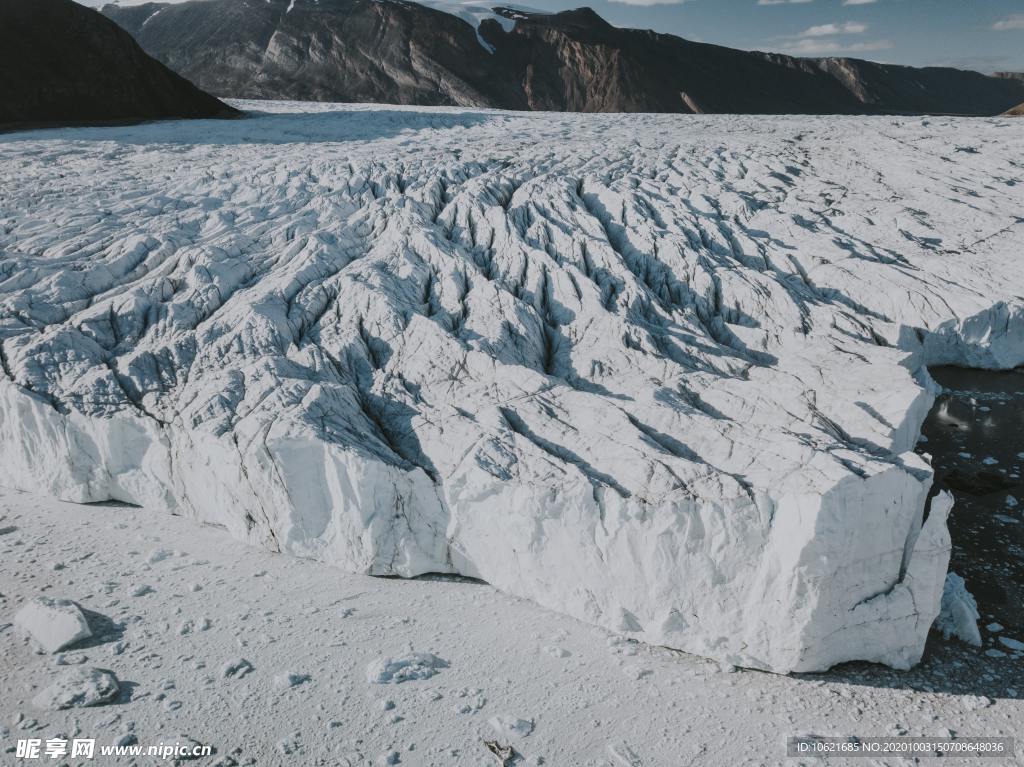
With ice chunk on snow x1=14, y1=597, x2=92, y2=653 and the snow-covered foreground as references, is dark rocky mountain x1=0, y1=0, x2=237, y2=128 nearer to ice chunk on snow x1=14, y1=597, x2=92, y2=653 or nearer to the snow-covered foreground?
ice chunk on snow x1=14, y1=597, x2=92, y2=653

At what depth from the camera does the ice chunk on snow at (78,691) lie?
5797 millimetres

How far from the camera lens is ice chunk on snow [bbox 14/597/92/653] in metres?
6.45

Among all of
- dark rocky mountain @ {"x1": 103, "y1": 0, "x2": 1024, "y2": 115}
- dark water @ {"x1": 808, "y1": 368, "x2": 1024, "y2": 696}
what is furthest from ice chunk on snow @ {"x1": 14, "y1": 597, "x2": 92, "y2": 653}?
dark rocky mountain @ {"x1": 103, "y1": 0, "x2": 1024, "y2": 115}

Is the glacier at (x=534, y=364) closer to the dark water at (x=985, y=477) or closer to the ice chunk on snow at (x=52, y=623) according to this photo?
the dark water at (x=985, y=477)

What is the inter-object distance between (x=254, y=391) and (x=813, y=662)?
7797mm

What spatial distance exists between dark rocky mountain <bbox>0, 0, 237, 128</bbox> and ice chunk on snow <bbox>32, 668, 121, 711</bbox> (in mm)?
23600

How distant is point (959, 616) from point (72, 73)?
31.9m

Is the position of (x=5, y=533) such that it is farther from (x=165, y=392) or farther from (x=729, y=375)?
(x=729, y=375)

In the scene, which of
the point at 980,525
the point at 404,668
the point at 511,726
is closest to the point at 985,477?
the point at 980,525

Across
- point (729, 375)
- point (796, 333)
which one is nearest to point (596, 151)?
point (796, 333)

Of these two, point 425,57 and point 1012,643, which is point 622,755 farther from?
point 425,57

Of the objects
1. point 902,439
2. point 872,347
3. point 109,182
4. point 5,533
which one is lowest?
point 5,533

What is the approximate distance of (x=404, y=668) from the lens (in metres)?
6.46

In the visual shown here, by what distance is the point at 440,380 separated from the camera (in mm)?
9602
